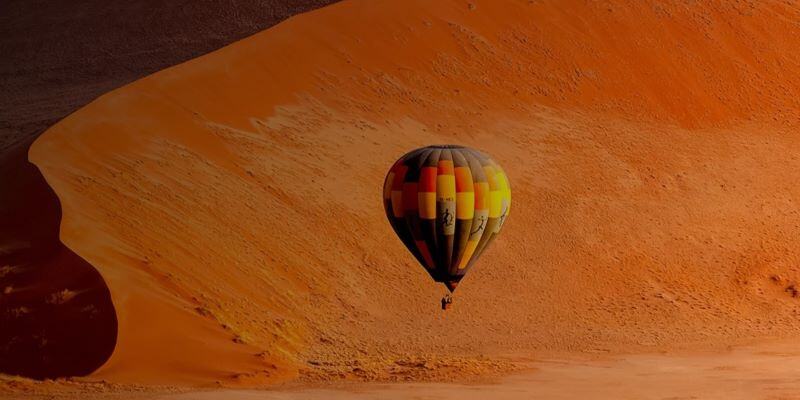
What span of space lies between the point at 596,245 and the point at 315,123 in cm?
853

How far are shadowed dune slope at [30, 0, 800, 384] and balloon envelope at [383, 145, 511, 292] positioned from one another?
9.21ft

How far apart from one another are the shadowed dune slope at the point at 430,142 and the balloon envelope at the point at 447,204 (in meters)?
2.81

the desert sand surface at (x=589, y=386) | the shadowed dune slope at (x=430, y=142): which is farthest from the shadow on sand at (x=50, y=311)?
the desert sand surface at (x=589, y=386)

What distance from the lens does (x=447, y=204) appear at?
1137 inches

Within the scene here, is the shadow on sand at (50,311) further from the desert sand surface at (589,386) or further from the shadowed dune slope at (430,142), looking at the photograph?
the desert sand surface at (589,386)

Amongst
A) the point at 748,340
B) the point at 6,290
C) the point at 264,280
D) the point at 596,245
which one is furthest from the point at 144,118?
the point at 748,340

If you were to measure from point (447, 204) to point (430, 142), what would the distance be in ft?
39.1

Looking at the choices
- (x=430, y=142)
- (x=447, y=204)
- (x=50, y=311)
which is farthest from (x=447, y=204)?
(x=430, y=142)

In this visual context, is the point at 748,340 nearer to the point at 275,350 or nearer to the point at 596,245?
the point at 596,245

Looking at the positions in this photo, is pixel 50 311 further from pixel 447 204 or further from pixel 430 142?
pixel 430 142

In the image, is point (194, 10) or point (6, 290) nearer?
point (6, 290)

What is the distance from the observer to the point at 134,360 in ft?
94.0

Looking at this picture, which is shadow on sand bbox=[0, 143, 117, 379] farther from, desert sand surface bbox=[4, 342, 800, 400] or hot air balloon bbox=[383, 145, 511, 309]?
hot air balloon bbox=[383, 145, 511, 309]

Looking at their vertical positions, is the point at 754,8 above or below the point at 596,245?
above
